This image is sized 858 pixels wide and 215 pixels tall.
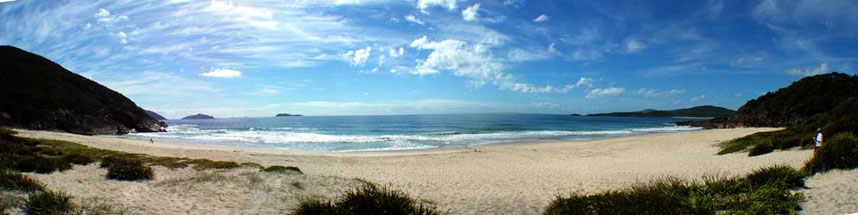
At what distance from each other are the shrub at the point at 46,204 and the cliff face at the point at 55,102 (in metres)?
36.9

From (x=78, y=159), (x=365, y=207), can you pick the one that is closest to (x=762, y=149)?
(x=365, y=207)

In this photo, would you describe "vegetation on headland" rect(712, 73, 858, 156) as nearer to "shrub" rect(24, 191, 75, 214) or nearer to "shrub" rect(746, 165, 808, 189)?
"shrub" rect(746, 165, 808, 189)

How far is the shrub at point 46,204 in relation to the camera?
15.6ft

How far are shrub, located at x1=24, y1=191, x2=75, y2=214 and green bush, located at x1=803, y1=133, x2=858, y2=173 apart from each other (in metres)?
12.0

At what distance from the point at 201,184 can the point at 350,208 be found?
5800 millimetres

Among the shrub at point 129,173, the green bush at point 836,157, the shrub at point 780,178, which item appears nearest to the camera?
the shrub at point 780,178

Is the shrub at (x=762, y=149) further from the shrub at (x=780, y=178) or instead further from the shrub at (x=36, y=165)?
the shrub at (x=36, y=165)

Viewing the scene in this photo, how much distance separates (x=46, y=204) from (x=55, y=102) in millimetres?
43924

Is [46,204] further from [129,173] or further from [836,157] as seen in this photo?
[836,157]

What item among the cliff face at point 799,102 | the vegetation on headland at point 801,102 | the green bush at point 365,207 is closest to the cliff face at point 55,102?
the green bush at point 365,207

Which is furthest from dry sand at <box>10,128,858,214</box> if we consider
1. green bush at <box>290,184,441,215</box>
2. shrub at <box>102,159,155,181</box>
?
green bush at <box>290,184,441,215</box>

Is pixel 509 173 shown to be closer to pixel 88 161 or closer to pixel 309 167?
pixel 309 167

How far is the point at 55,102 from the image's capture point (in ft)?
115

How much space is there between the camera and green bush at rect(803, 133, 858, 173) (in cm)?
618
